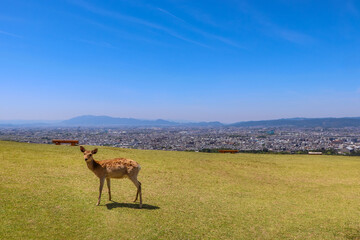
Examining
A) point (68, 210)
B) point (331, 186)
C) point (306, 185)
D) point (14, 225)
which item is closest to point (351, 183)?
point (331, 186)

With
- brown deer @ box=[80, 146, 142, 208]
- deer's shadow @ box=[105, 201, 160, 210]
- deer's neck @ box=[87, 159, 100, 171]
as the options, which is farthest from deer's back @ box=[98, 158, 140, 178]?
deer's shadow @ box=[105, 201, 160, 210]

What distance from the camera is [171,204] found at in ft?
34.4

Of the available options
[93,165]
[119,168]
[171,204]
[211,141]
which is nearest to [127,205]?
[119,168]

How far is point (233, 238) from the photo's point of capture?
7.86m

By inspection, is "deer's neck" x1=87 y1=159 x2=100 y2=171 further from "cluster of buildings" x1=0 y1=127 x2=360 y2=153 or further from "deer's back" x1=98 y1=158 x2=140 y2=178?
"cluster of buildings" x1=0 y1=127 x2=360 y2=153

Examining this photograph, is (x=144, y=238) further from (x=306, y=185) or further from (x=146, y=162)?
(x=306, y=185)

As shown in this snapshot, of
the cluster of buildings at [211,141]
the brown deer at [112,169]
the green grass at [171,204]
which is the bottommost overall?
the cluster of buildings at [211,141]

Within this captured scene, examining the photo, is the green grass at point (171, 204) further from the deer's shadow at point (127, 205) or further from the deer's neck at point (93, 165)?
the deer's neck at point (93, 165)

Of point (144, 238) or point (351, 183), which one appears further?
point (351, 183)

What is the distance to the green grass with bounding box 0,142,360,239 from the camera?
774 cm

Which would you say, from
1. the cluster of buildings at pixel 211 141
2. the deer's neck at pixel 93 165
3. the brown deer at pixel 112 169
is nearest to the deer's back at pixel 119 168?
the brown deer at pixel 112 169

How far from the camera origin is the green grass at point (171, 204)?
774 centimetres

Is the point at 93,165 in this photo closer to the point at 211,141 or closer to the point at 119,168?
the point at 119,168

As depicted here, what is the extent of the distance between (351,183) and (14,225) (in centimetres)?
2002
